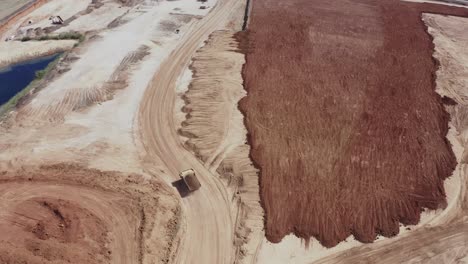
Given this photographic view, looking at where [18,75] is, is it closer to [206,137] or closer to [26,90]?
[26,90]

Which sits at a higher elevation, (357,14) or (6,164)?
(357,14)

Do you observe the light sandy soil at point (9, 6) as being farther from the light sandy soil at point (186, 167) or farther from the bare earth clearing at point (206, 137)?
the light sandy soil at point (186, 167)

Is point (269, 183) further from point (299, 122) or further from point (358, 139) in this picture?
Answer: point (358, 139)

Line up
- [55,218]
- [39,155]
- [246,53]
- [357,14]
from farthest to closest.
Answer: [357,14], [246,53], [39,155], [55,218]

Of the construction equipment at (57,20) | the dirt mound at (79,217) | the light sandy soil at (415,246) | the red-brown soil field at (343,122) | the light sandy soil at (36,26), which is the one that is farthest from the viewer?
the construction equipment at (57,20)

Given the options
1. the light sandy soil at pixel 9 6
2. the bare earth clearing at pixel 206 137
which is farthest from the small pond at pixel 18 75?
the light sandy soil at pixel 9 6

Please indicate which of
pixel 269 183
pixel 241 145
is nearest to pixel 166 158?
pixel 241 145

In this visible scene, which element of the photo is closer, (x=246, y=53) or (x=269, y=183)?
(x=269, y=183)

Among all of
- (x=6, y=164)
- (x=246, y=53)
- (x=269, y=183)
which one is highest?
(x=246, y=53)

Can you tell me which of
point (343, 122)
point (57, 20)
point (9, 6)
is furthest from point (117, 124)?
point (9, 6)
